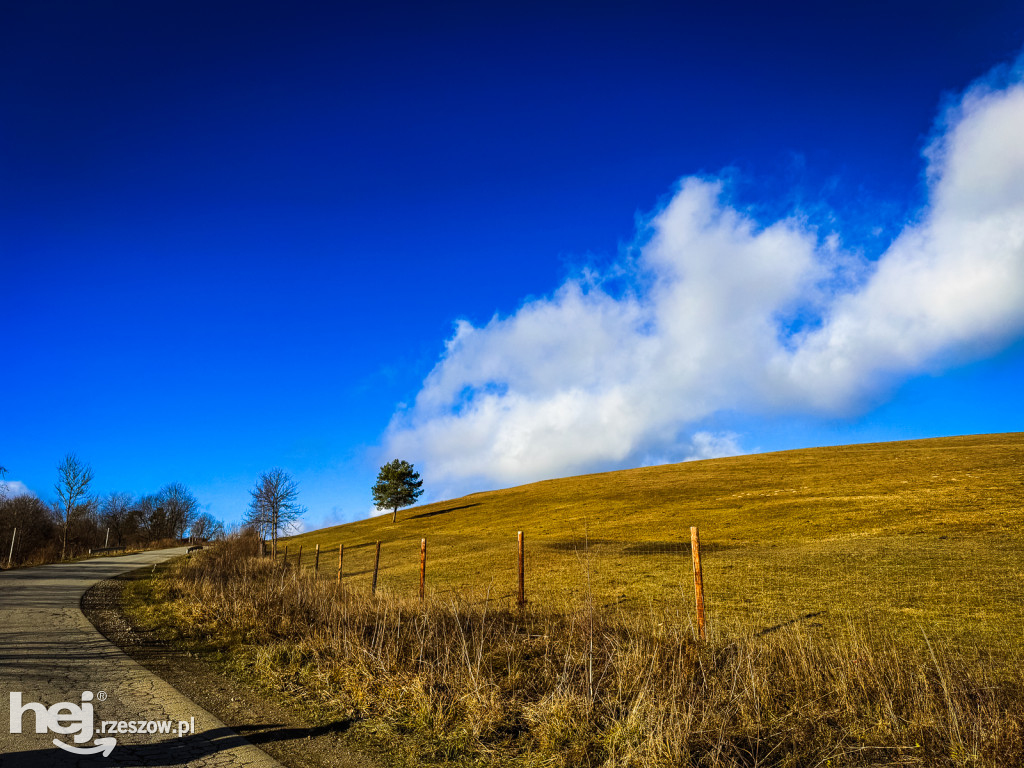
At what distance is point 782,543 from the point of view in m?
28.4

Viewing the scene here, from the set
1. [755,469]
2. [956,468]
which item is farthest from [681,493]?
[956,468]

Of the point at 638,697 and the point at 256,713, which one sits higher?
the point at 638,697

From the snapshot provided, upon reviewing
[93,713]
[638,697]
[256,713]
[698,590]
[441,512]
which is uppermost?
[441,512]

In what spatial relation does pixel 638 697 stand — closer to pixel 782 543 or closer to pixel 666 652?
pixel 666 652

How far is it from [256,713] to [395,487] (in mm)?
79951

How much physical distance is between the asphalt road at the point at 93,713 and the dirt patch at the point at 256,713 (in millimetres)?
170

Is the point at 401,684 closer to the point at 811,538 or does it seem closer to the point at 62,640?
the point at 62,640

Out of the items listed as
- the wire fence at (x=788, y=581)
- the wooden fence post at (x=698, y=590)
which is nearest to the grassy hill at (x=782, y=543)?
the wire fence at (x=788, y=581)

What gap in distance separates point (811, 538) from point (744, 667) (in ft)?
86.6

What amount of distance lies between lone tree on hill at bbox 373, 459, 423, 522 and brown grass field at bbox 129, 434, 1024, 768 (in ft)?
188
